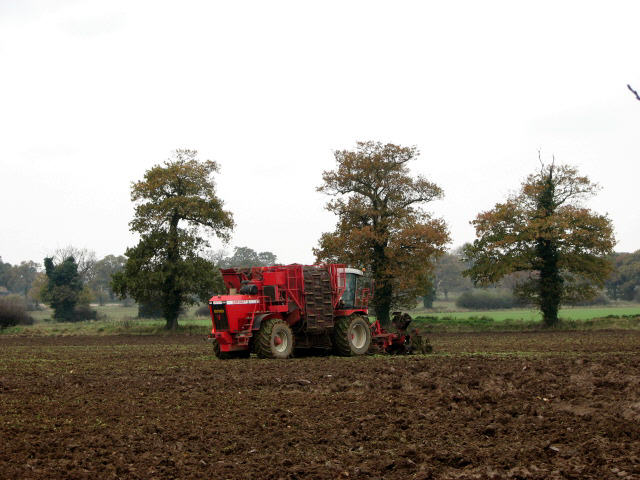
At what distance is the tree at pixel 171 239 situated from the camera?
45.4 metres

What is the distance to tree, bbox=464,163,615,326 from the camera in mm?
41750

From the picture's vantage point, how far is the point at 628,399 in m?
12.2

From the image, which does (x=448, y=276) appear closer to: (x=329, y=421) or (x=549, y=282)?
(x=549, y=282)

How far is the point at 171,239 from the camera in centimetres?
4616

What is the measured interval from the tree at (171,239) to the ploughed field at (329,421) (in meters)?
26.6

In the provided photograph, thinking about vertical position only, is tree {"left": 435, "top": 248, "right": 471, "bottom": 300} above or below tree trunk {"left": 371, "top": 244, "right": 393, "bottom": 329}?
above

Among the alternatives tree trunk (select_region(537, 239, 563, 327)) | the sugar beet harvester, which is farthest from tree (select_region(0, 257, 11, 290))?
the sugar beet harvester

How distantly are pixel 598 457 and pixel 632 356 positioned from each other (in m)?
13.1

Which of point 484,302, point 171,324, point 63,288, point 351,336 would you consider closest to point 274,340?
point 351,336

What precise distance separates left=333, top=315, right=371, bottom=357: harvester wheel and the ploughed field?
3775 mm

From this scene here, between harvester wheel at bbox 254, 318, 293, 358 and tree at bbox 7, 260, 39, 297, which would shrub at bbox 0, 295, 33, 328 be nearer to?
harvester wheel at bbox 254, 318, 293, 358

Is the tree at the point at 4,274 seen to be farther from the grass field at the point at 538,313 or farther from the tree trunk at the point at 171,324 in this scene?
the tree trunk at the point at 171,324

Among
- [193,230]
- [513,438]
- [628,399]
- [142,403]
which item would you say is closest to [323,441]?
[513,438]

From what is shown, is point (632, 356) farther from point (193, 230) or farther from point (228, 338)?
point (193, 230)
